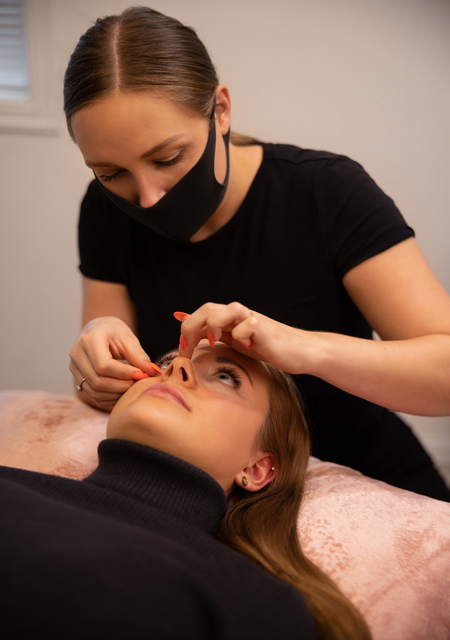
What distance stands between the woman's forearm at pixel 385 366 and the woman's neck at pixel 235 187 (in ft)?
1.66

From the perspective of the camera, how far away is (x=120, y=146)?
1023 millimetres

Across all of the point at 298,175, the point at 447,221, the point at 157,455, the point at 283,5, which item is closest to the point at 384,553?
the point at 157,455

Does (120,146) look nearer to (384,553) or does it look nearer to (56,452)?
(56,452)

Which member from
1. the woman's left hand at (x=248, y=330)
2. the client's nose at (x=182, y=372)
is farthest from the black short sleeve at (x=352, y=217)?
the client's nose at (x=182, y=372)

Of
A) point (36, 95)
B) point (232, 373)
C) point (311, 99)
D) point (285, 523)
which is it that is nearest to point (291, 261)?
point (232, 373)

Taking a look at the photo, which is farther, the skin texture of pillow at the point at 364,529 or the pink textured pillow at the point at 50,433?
the pink textured pillow at the point at 50,433

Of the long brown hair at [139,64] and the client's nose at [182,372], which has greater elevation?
the long brown hair at [139,64]

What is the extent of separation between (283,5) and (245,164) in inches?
41.3

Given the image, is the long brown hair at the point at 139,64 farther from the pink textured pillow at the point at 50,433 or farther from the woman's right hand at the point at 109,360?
the pink textured pillow at the point at 50,433

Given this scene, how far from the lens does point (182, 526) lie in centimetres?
82

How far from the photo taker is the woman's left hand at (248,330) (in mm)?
855

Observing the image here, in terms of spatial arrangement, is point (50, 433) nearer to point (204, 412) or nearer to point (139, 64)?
point (204, 412)

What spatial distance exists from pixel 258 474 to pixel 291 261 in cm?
54

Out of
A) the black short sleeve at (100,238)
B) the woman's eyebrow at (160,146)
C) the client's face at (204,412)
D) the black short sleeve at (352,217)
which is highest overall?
the woman's eyebrow at (160,146)
